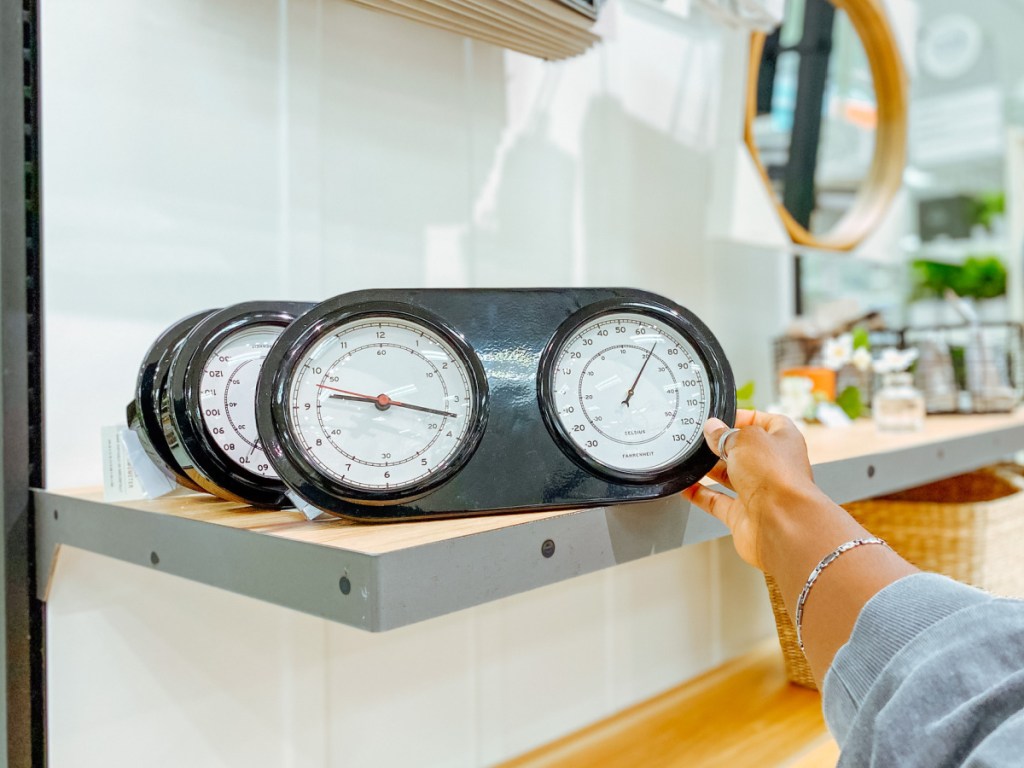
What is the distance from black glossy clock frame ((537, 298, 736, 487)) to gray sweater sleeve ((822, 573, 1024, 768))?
225 millimetres

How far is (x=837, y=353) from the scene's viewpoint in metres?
1.57

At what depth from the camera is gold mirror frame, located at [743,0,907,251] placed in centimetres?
170

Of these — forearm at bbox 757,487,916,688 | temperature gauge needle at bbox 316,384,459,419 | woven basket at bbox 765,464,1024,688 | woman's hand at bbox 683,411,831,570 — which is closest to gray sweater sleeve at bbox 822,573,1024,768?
forearm at bbox 757,487,916,688

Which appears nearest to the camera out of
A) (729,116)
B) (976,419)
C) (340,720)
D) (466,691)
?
(340,720)

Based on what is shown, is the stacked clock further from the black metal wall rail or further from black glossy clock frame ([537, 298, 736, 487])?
the black metal wall rail

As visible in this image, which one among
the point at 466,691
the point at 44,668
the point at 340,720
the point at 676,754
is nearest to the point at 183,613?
the point at 44,668

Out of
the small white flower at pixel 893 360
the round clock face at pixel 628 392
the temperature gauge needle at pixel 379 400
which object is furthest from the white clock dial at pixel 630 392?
the small white flower at pixel 893 360

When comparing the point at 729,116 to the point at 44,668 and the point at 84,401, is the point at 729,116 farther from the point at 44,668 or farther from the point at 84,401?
the point at 44,668

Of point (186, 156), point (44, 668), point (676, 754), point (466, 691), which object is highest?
point (186, 156)

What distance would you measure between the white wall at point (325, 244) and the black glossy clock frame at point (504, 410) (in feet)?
1.30

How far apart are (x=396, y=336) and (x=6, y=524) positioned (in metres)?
0.48

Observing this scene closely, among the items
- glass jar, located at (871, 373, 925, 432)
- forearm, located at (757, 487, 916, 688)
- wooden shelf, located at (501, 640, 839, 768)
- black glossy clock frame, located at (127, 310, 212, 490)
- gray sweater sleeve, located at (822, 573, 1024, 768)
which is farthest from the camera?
glass jar, located at (871, 373, 925, 432)

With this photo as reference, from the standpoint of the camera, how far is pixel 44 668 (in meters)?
0.87

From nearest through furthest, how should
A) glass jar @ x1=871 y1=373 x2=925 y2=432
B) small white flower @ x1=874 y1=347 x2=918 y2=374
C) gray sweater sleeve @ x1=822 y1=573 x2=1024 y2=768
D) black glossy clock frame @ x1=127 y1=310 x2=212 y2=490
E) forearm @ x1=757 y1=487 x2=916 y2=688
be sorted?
gray sweater sleeve @ x1=822 y1=573 x2=1024 y2=768
forearm @ x1=757 y1=487 x2=916 y2=688
black glossy clock frame @ x1=127 y1=310 x2=212 y2=490
glass jar @ x1=871 y1=373 x2=925 y2=432
small white flower @ x1=874 y1=347 x2=918 y2=374
